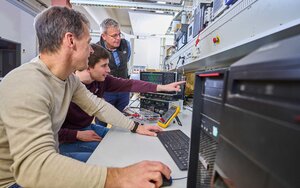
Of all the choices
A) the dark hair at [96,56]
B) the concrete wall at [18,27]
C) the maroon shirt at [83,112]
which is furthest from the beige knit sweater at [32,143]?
the concrete wall at [18,27]

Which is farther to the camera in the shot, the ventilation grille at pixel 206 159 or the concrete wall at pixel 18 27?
the concrete wall at pixel 18 27

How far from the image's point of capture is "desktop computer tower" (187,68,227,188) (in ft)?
1.48

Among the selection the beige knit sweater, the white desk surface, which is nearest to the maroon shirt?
the white desk surface

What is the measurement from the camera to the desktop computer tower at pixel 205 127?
451mm

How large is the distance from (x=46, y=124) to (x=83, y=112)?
89cm

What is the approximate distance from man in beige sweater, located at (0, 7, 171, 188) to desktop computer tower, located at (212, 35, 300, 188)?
1.16 feet

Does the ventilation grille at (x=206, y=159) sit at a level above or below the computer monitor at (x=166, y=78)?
below

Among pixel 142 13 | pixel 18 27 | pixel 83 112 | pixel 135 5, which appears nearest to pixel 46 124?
pixel 83 112

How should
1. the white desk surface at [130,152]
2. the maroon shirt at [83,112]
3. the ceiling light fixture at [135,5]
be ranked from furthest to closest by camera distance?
the ceiling light fixture at [135,5], the maroon shirt at [83,112], the white desk surface at [130,152]

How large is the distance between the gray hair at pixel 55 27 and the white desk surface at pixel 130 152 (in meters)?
0.50

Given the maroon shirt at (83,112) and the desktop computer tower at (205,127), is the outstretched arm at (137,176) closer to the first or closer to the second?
the desktop computer tower at (205,127)

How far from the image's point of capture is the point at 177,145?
103 cm

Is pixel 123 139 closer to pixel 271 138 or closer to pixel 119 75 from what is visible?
pixel 271 138

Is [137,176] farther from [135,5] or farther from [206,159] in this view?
[135,5]
